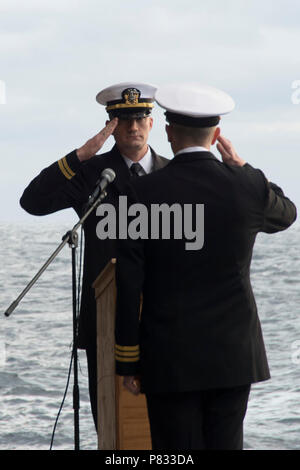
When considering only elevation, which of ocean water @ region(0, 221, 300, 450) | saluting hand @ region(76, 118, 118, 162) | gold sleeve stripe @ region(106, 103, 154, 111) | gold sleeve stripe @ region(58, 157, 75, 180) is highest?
gold sleeve stripe @ region(106, 103, 154, 111)

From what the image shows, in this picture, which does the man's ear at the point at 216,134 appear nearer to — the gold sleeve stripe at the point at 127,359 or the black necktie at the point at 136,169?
the gold sleeve stripe at the point at 127,359

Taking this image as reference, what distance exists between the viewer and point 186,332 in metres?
3.37

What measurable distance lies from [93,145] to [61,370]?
1348 centimetres

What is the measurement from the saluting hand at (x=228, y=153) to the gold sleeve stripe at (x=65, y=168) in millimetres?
1150

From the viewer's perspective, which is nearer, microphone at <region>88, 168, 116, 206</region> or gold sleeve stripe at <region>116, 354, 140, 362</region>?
gold sleeve stripe at <region>116, 354, 140, 362</region>

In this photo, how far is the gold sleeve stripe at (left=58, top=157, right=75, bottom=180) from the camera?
4.56 metres

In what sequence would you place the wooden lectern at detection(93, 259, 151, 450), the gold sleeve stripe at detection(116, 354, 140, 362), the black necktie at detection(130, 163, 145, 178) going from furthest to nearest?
the black necktie at detection(130, 163, 145, 178) → the wooden lectern at detection(93, 259, 151, 450) → the gold sleeve stripe at detection(116, 354, 140, 362)

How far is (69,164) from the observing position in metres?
4.55
